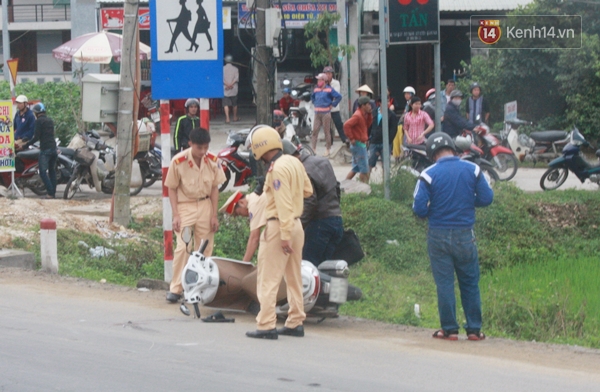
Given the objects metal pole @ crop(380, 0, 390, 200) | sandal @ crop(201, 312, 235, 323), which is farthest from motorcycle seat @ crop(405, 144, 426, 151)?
sandal @ crop(201, 312, 235, 323)

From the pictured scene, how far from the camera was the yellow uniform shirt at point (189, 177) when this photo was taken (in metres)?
8.97

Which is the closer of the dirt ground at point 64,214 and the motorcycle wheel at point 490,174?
the dirt ground at point 64,214

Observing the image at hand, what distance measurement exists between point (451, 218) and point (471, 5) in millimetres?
19826

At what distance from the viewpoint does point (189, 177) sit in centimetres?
901

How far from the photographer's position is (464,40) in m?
30.4

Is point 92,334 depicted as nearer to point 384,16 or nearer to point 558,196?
point 384,16

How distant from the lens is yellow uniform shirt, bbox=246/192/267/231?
7.89 metres

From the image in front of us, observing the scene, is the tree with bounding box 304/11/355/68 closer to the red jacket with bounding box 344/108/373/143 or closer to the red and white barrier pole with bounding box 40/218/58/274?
the red jacket with bounding box 344/108/373/143

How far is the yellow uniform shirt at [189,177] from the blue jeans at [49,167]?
7.94 metres

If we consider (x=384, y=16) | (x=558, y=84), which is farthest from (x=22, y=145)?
(x=558, y=84)

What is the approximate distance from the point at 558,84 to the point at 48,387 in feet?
63.9

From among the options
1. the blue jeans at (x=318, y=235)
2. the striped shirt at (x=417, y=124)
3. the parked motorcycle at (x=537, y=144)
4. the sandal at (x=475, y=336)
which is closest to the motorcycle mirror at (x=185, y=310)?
the blue jeans at (x=318, y=235)

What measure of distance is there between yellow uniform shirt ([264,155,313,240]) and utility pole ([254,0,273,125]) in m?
5.24

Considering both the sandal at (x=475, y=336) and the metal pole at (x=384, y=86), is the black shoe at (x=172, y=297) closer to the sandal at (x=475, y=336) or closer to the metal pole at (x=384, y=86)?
the sandal at (x=475, y=336)
